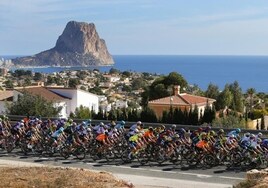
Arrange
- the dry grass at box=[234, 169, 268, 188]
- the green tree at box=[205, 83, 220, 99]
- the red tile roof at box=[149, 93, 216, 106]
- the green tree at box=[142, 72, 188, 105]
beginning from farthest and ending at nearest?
1. the green tree at box=[205, 83, 220, 99]
2. the green tree at box=[142, 72, 188, 105]
3. the red tile roof at box=[149, 93, 216, 106]
4. the dry grass at box=[234, 169, 268, 188]

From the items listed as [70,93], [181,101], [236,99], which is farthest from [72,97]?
[236,99]

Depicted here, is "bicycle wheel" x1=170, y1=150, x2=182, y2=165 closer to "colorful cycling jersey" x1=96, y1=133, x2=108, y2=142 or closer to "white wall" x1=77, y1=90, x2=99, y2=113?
"colorful cycling jersey" x1=96, y1=133, x2=108, y2=142

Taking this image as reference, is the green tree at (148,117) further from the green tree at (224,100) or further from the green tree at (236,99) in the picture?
the green tree at (236,99)

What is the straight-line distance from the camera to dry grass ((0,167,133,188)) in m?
9.62

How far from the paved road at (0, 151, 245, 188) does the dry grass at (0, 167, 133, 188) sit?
1.72m

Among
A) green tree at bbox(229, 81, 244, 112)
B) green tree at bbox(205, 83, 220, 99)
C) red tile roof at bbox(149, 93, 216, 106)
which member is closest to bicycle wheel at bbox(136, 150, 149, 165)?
red tile roof at bbox(149, 93, 216, 106)

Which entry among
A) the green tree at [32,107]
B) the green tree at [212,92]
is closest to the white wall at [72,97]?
the green tree at [212,92]

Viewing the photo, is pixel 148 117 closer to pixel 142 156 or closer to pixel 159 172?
pixel 142 156

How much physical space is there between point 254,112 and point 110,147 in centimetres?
3209

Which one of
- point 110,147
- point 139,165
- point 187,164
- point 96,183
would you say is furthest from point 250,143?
point 96,183

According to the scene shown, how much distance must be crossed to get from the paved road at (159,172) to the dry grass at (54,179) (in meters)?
1.72

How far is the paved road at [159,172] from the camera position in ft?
40.8

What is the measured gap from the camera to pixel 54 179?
33.6 feet

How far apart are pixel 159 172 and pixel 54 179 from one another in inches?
158
